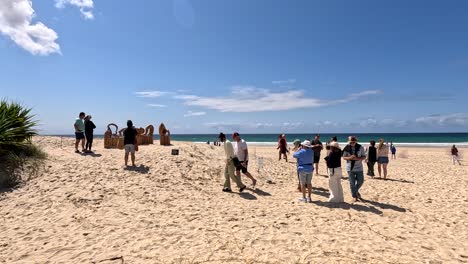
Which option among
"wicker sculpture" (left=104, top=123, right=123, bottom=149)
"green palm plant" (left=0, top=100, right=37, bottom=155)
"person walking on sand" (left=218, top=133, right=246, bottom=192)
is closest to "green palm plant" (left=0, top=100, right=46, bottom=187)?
"green palm plant" (left=0, top=100, right=37, bottom=155)

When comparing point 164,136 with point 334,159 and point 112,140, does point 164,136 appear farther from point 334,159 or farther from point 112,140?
point 334,159

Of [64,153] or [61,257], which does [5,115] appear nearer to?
[64,153]

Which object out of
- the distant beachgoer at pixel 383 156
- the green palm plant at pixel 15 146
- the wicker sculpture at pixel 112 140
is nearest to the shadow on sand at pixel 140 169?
the green palm plant at pixel 15 146

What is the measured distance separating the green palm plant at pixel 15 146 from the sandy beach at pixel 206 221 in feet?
1.98

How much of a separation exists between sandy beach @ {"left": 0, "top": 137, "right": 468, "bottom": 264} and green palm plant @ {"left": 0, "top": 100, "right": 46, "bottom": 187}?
60 cm

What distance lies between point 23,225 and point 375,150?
1225 centimetres

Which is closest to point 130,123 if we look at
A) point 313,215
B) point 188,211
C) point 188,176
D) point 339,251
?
point 188,176

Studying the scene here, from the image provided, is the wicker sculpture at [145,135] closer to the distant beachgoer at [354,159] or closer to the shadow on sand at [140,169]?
the shadow on sand at [140,169]

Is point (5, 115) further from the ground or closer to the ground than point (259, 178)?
further from the ground

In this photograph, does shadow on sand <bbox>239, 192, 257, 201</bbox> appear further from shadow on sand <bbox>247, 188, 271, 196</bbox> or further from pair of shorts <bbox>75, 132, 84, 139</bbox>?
pair of shorts <bbox>75, 132, 84, 139</bbox>

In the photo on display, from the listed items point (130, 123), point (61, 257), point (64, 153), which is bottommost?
point (61, 257)

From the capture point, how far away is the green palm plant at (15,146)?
796cm

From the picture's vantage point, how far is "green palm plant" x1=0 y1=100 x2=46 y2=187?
7.96 meters

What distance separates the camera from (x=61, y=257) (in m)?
Answer: 4.22
